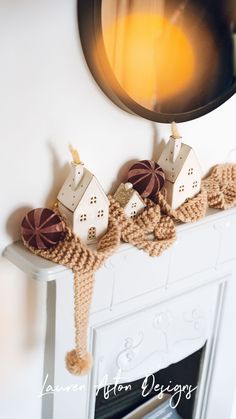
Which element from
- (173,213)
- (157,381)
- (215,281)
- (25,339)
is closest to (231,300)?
(215,281)

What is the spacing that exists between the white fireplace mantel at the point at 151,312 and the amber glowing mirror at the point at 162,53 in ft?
0.75

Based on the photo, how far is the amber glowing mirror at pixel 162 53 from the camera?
35.5 inches

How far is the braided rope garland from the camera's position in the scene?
3.07ft

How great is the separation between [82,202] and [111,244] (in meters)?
0.09

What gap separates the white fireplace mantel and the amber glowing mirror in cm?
23

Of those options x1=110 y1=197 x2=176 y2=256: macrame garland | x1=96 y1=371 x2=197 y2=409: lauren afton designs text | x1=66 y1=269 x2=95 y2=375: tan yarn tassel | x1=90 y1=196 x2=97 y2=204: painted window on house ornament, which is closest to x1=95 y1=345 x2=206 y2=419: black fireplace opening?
x1=96 y1=371 x2=197 y2=409: lauren afton designs text

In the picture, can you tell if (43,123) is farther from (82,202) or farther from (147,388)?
(147,388)

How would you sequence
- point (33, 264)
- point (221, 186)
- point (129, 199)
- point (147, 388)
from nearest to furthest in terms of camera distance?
point (33, 264)
point (129, 199)
point (221, 186)
point (147, 388)

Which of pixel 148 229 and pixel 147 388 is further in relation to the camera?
pixel 147 388

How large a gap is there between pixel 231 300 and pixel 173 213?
0.42m

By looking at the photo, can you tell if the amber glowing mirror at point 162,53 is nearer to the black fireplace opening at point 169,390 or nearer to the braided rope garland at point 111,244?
the braided rope garland at point 111,244

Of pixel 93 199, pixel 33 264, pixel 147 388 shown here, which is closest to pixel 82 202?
pixel 93 199

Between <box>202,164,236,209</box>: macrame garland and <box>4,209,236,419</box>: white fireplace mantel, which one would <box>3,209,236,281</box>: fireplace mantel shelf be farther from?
<box>202,164,236,209</box>: macrame garland

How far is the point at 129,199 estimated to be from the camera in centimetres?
102
